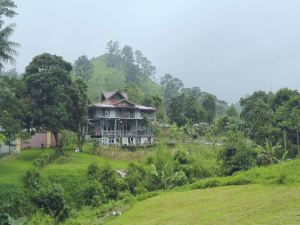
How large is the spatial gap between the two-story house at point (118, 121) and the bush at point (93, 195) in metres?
24.4

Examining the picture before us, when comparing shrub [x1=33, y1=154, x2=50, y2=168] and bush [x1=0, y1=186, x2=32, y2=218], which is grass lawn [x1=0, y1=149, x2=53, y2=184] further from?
bush [x1=0, y1=186, x2=32, y2=218]

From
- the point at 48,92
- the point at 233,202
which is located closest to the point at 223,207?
the point at 233,202

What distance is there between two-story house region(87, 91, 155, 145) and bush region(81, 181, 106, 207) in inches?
961

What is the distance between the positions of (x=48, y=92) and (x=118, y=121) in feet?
63.9

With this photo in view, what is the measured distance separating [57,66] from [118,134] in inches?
670

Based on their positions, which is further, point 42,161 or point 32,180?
point 42,161

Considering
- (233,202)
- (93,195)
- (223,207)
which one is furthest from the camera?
(93,195)

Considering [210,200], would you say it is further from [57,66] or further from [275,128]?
[57,66]

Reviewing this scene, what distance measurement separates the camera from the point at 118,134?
55031mm

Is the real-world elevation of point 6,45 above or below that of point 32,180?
above

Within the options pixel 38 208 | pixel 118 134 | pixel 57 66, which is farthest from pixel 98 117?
pixel 38 208

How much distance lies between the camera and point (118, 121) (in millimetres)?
56906

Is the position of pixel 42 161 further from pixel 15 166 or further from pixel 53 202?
Result: pixel 53 202

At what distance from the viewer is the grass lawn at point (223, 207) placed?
15195mm
